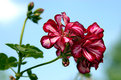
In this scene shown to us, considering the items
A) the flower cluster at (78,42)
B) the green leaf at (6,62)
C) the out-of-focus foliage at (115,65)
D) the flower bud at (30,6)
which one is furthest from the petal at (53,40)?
the out-of-focus foliage at (115,65)

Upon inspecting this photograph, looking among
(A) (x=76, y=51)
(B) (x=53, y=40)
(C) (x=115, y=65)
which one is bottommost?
(A) (x=76, y=51)

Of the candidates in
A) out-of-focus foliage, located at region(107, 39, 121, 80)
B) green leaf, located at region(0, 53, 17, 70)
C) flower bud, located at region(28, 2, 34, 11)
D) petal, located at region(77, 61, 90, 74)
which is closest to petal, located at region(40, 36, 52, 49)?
petal, located at region(77, 61, 90, 74)

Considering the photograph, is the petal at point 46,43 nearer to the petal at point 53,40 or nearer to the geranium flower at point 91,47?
the petal at point 53,40

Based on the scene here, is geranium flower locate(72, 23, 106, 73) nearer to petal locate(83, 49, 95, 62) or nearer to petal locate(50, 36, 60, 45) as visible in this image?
petal locate(83, 49, 95, 62)

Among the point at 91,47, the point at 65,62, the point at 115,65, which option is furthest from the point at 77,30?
the point at 115,65

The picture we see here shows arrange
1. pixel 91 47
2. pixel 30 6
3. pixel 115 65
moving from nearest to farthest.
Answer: pixel 91 47
pixel 30 6
pixel 115 65

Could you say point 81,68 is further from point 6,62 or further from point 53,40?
point 6,62

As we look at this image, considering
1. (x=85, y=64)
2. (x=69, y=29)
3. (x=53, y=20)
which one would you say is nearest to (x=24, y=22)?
(x=53, y=20)

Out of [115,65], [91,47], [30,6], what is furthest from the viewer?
[115,65]
